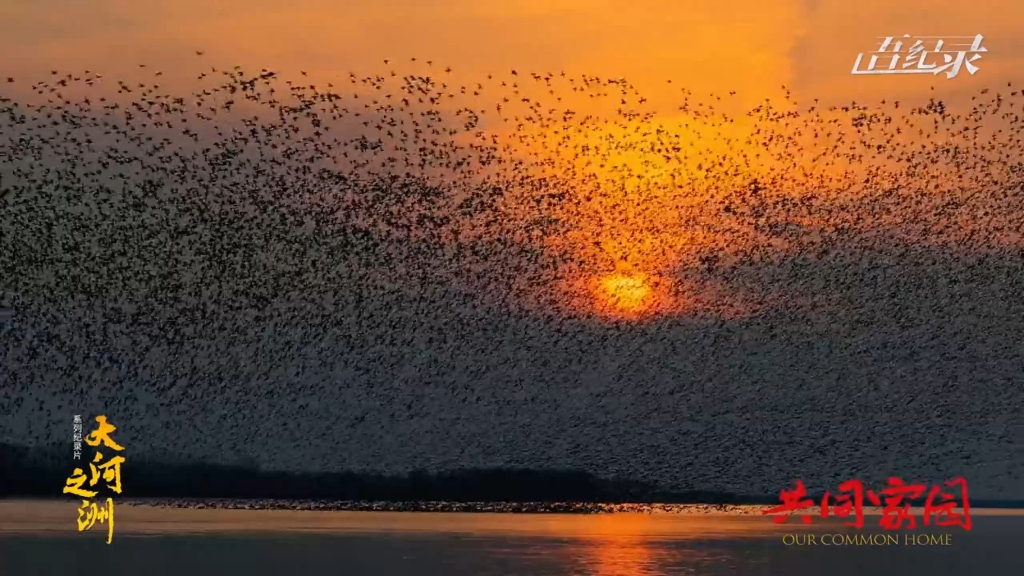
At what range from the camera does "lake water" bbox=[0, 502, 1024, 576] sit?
53.4 m

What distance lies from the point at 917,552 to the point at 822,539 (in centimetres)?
1070

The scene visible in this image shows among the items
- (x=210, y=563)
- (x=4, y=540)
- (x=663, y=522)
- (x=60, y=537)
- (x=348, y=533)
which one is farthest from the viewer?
(x=663, y=522)

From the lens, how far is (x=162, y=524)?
84.7 m

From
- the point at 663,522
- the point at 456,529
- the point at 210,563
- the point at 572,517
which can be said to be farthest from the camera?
the point at 572,517

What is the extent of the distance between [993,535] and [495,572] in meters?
45.8

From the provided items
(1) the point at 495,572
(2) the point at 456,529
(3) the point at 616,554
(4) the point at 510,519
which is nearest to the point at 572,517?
(4) the point at 510,519

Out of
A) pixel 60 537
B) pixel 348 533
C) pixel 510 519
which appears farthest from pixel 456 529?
pixel 60 537

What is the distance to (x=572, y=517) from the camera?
102875 mm

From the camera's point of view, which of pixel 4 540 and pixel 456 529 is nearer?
pixel 4 540

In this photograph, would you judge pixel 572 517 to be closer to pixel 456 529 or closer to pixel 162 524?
pixel 456 529

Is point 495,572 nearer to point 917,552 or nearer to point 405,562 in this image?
point 405,562

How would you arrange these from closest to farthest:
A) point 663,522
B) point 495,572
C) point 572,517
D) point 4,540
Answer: point 495,572
point 4,540
point 663,522
point 572,517

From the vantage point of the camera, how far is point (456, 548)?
2562 inches

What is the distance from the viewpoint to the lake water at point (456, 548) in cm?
5344
